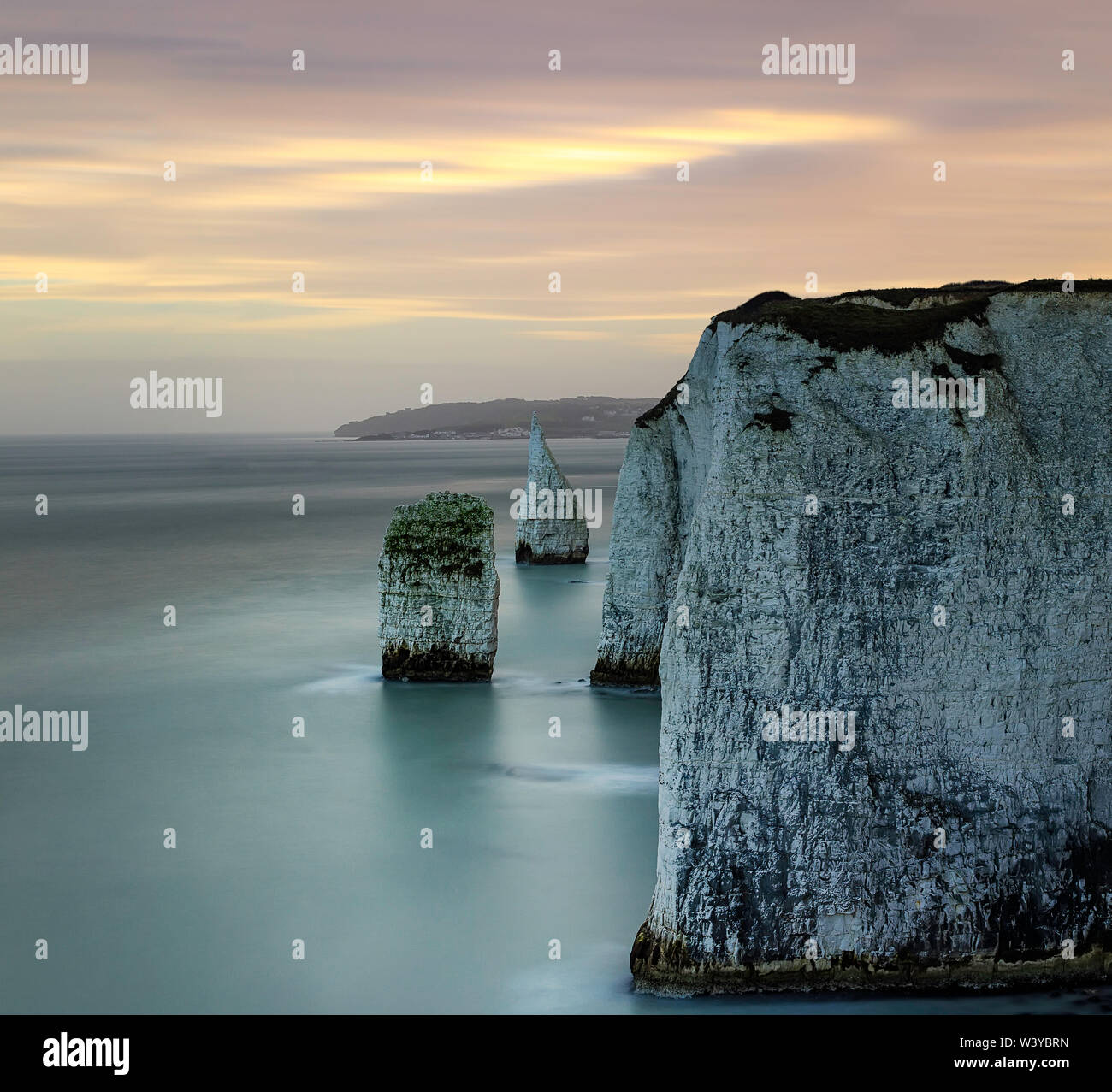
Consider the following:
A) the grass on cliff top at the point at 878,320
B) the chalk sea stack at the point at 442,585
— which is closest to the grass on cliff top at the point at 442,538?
the chalk sea stack at the point at 442,585

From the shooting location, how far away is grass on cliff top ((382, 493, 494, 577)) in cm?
3047

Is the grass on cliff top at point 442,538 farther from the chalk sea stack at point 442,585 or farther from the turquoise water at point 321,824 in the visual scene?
the turquoise water at point 321,824

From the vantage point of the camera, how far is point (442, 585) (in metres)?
30.9

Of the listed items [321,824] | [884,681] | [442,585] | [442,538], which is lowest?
[321,824]

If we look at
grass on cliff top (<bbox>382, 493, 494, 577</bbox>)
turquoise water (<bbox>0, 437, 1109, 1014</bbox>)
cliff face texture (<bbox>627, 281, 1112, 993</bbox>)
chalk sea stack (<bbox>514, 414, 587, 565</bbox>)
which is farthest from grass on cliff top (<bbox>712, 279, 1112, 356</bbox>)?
chalk sea stack (<bbox>514, 414, 587, 565</bbox>)

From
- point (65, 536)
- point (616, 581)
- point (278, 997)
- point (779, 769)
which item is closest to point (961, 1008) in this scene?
point (779, 769)

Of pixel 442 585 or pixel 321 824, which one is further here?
pixel 442 585

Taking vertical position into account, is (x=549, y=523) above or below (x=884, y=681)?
above

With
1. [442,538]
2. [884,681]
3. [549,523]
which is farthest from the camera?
[549,523]

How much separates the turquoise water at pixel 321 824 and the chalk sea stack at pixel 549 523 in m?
11.4

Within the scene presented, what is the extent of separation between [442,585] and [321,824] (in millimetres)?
9025

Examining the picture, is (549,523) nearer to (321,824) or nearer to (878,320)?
(321,824)

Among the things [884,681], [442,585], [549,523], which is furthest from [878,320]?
[549,523]

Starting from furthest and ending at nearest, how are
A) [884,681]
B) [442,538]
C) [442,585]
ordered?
[442,585], [442,538], [884,681]
